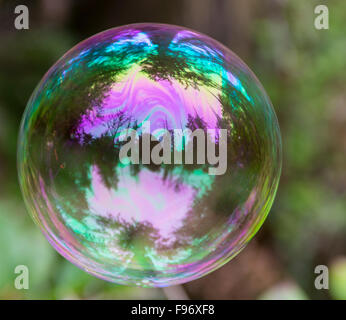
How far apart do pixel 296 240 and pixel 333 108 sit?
46.9 inches

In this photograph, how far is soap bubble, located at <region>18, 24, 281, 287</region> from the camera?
1.26m

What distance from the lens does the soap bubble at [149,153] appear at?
4.12 ft

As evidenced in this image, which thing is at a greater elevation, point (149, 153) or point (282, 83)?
point (282, 83)

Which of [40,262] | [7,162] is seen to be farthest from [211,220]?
[7,162]

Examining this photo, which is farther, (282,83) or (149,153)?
(282,83)

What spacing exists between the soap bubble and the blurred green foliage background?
5.13 ft

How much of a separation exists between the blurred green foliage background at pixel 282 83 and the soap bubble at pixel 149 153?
156 centimetres

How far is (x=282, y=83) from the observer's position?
12.8 ft

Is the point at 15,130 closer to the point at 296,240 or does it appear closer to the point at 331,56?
the point at 296,240

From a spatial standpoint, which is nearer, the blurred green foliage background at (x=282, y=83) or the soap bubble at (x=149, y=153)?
the soap bubble at (x=149, y=153)

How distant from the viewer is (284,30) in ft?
13.1

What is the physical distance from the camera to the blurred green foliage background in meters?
3.54

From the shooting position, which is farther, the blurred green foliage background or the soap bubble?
the blurred green foliage background

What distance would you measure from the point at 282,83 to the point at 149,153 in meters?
2.86
